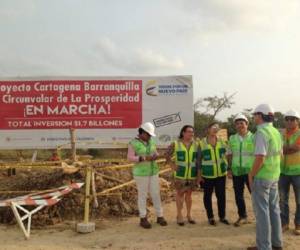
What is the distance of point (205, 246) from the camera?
6648mm

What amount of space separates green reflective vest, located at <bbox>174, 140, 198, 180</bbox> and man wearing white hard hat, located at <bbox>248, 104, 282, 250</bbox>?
2.01 m

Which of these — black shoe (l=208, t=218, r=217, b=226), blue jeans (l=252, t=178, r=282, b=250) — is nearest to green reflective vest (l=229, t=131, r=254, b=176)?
black shoe (l=208, t=218, r=217, b=226)

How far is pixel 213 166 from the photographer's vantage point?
7.91m

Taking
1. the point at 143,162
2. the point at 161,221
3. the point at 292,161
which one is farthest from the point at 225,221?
the point at 143,162

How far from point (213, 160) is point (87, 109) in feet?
22.9

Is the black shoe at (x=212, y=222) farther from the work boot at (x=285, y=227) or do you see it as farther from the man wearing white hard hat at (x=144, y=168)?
the work boot at (x=285, y=227)

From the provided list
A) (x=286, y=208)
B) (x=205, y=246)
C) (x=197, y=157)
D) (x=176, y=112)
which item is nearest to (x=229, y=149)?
(x=197, y=157)

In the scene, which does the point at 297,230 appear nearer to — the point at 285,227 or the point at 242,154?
the point at 285,227

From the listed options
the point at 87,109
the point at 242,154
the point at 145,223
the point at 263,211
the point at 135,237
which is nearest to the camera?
the point at 263,211

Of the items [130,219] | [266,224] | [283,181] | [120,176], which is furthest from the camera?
[120,176]

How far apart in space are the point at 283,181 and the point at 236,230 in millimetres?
1084

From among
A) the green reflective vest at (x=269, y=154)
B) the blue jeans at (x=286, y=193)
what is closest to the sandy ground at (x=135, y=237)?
the blue jeans at (x=286, y=193)

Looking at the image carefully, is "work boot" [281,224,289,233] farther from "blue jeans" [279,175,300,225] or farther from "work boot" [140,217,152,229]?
"work boot" [140,217,152,229]

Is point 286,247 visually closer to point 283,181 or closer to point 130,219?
point 283,181
